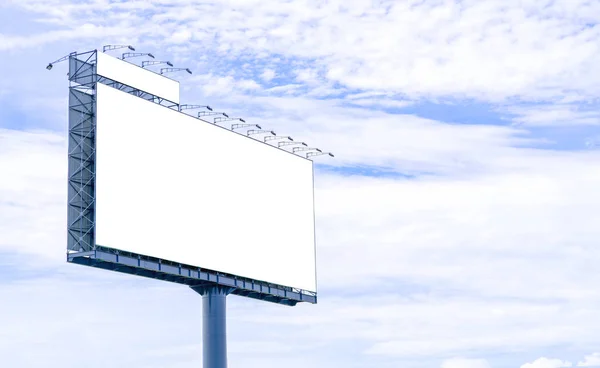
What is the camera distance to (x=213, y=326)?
203 feet

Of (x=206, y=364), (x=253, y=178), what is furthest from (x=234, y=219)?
(x=206, y=364)

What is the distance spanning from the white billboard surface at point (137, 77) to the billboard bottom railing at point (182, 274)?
26.2 feet

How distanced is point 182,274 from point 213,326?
3417 millimetres

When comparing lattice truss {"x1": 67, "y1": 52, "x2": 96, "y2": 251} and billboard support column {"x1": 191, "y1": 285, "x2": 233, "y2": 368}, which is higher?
lattice truss {"x1": 67, "y1": 52, "x2": 96, "y2": 251}

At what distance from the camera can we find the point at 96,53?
57.5 m

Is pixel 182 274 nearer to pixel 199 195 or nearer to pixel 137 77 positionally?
pixel 199 195

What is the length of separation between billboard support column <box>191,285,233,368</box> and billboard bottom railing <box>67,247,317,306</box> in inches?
20.7

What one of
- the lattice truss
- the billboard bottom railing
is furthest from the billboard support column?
the lattice truss

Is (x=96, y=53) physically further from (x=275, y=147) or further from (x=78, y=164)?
(x=275, y=147)

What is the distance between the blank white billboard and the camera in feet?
187

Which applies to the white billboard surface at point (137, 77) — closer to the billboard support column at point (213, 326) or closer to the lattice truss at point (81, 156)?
the lattice truss at point (81, 156)

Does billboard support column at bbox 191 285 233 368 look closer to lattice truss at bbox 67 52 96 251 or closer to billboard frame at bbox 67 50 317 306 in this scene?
billboard frame at bbox 67 50 317 306

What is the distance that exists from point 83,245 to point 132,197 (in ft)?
11.4

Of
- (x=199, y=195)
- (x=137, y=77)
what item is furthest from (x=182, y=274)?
(x=137, y=77)
